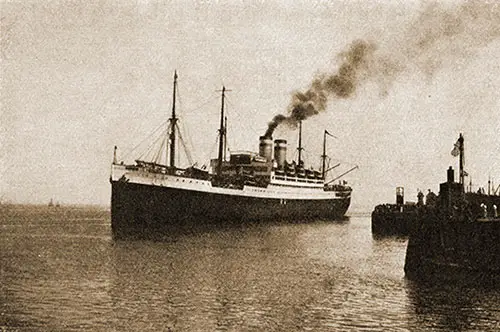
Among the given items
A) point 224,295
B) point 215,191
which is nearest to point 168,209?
point 215,191

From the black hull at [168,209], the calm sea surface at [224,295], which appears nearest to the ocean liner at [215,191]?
the black hull at [168,209]

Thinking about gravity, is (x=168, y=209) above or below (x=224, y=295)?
above

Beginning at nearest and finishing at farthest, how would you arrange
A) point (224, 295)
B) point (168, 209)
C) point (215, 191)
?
point (224, 295), point (168, 209), point (215, 191)

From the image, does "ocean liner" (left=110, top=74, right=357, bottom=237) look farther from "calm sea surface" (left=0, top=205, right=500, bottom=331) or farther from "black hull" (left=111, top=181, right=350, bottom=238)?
"calm sea surface" (left=0, top=205, right=500, bottom=331)

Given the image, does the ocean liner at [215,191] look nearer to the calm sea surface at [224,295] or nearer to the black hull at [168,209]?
the black hull at [168,209]

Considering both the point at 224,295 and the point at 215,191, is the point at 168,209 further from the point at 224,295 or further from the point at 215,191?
the point at 224,295

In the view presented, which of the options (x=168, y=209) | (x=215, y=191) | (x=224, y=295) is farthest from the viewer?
(x=215, y=191)

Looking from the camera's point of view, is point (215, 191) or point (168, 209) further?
point (215, 191)

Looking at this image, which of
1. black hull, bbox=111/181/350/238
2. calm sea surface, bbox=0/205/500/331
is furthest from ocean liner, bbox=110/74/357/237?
calm sea surface, bbox=0/205/500/331

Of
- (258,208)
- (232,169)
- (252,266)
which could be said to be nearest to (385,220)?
(258,208)
